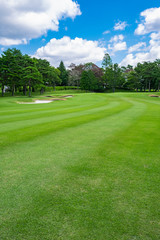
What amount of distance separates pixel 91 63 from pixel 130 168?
278ft

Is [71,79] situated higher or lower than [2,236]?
higher

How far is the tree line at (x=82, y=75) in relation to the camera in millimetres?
40219

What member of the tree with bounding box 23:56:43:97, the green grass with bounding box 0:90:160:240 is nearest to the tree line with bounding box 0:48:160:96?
the tree with bounding box 23:56:43:97

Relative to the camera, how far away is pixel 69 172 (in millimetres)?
3184

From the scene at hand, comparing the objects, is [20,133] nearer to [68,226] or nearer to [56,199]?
[56,199]

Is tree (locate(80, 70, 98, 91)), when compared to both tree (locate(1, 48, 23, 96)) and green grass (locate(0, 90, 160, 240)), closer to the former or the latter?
tree (locate(1, 48, 23, 96))

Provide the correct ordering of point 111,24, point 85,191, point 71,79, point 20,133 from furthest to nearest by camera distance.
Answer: point 71,79 < point 111,24 < point 20,133 < point 85,191

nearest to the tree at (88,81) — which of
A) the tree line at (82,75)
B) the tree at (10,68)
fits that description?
the tree line at (82,75)

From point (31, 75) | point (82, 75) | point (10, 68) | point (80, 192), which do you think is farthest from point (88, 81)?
point (80, 192)

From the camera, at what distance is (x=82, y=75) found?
2744 inches

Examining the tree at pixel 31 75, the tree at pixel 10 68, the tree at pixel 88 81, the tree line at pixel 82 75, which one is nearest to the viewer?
the tree at pixel 31 75

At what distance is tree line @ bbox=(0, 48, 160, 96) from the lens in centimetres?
4022

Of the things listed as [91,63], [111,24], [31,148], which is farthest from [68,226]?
[91,63]

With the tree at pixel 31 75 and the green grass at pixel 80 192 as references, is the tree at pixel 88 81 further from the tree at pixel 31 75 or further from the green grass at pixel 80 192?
the green grass at pixel 80 192
